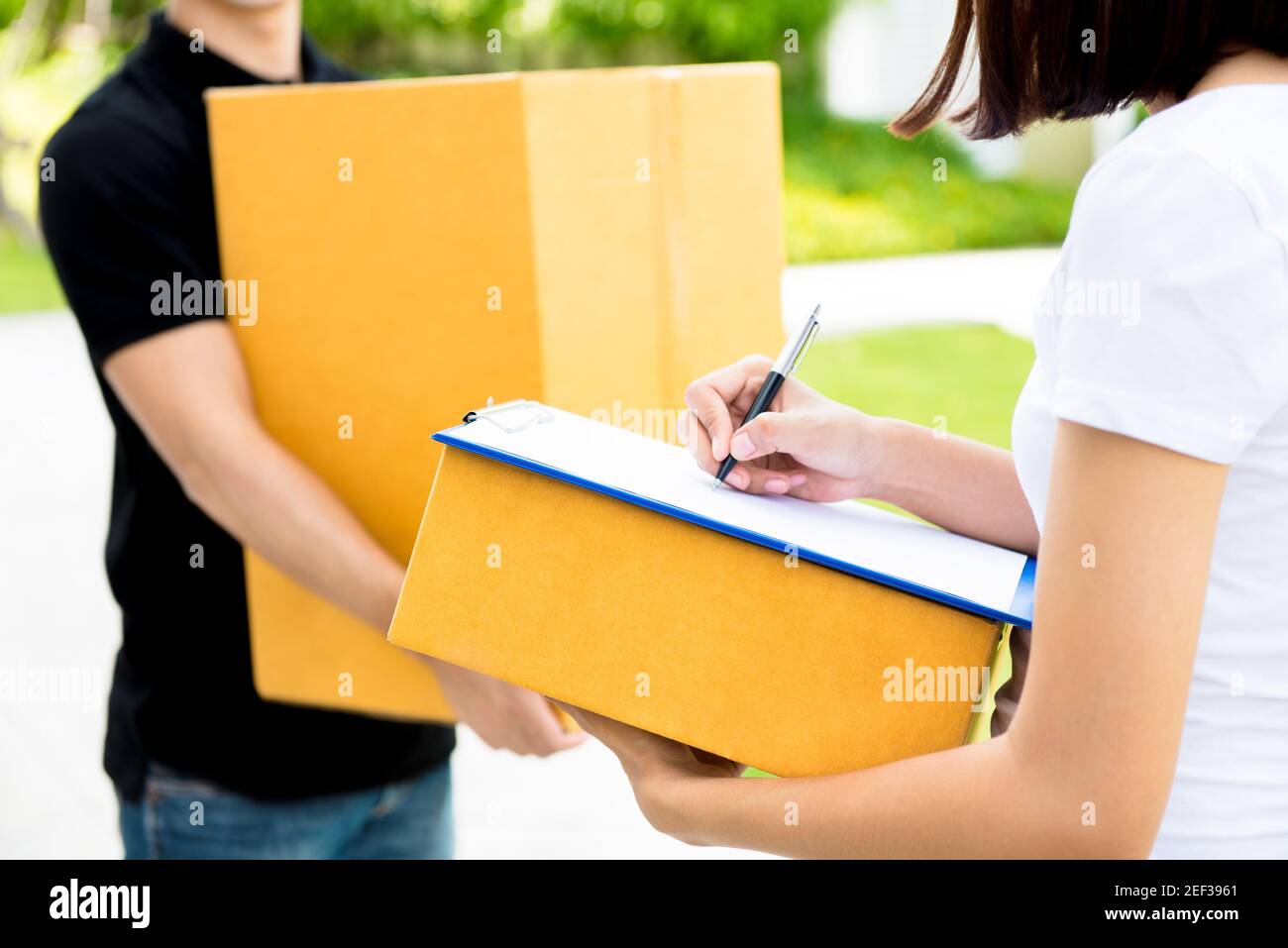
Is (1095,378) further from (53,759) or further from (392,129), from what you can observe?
(53,759)

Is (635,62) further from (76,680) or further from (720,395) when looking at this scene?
(720,395)

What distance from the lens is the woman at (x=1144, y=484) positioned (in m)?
0.60

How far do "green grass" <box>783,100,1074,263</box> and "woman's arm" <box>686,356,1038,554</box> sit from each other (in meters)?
7.32

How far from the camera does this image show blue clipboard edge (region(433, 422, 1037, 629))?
29.9 inches

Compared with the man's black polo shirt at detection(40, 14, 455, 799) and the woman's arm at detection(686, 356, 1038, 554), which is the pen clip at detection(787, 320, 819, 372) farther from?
the man's black polo shirt at detection(40, 14, 455, 799)

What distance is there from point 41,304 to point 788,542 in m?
8.41

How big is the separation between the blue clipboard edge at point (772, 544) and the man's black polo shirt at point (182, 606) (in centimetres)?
60

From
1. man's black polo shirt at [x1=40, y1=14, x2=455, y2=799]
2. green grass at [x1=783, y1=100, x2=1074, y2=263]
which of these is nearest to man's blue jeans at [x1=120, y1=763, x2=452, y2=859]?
man's black polo shirt at [x1=40, y1=14, x2=455, y2=799]

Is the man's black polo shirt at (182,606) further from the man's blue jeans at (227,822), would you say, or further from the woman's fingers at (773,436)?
the woman's fingers at (773,436)

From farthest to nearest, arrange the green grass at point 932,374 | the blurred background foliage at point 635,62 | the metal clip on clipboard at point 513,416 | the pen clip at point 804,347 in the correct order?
the blurred background foliage at point 635,62
the green grass at point 932,374
the pen clip at point 804,347
the metal clip on clipboard at point 513,416

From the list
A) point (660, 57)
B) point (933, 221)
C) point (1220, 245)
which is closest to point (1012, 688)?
point (1220, 245)

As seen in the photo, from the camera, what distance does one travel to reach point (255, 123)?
1.19m

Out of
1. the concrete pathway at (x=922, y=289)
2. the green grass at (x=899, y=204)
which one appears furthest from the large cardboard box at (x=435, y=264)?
the green grass at (x=899, y=204)

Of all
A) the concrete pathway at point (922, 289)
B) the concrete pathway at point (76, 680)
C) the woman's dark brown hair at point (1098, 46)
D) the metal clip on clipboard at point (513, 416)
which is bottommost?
the concrete pathway at point (76, 680)
